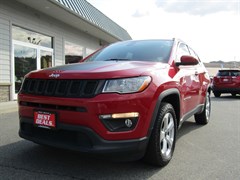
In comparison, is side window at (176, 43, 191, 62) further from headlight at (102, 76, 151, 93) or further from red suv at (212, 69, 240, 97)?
red suv at (212, 69, 240, 97)

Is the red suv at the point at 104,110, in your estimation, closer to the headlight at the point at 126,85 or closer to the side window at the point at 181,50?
the headlight at the point at 126,85

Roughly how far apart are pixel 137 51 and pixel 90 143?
Answer: 1998 millimetres

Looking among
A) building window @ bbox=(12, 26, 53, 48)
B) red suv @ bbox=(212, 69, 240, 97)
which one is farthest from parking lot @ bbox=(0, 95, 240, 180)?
red suv @ bbox=(212, 69, 240, 97)

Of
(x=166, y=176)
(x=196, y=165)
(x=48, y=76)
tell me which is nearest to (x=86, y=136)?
(x=48, y=76)

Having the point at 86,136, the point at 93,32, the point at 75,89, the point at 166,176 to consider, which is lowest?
the point at 166,176

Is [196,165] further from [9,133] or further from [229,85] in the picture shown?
[229,85]

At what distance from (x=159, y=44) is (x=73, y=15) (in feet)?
29.2

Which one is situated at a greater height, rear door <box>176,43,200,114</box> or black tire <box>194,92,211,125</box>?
rear door <box>176,43,200,114</box>

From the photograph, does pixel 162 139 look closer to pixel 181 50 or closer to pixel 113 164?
pixel 113 164

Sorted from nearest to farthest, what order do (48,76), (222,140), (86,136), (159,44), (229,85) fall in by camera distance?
(86,136) → (48,76) → (159,44) → (222,140) → (229,85)

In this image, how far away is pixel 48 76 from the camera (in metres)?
3.56

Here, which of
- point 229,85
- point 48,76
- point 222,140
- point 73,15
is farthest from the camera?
point 229,85

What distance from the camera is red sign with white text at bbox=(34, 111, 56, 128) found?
133 inches

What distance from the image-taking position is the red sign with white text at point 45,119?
3370 mm
